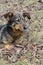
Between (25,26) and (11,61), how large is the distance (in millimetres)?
782

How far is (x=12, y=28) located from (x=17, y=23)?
0.16m

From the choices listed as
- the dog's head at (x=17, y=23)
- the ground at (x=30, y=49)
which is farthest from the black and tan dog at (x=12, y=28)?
the ground at (x=30, y=49)

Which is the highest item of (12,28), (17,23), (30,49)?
(17,23)

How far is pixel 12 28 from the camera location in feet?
18.0

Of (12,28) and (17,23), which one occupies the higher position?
(17,23)

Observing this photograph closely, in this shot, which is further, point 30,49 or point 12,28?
point 30,49

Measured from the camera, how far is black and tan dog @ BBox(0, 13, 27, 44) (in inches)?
213

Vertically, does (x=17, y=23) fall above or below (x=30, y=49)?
above

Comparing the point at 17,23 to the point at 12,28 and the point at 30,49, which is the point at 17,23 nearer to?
the point at 12,28

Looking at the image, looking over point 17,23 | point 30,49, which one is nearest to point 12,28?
point 17,23

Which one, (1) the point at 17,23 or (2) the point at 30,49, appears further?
(2) the point at 30,49

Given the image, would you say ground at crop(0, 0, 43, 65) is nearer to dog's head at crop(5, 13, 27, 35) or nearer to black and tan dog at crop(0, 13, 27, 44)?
black and tan dog at crop(0, 13, 27, 44)

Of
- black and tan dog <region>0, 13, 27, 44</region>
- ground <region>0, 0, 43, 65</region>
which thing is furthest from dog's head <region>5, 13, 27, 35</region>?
ground <region>0, 0, 43, 65</region>

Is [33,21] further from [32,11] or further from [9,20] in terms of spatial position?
[9,20]
